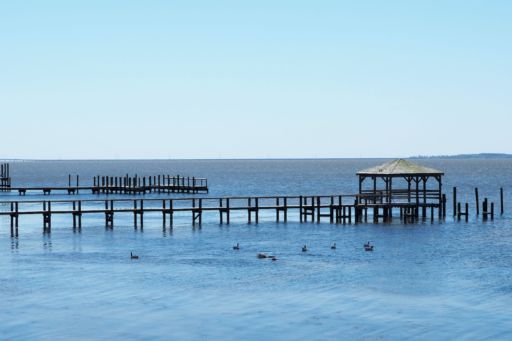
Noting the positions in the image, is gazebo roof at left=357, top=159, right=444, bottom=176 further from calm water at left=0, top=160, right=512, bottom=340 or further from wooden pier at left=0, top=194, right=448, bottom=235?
calm water at left=0, top=160, right=512, bottom=340

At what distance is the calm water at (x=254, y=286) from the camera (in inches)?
1076

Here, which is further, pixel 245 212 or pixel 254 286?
pixel 245 212

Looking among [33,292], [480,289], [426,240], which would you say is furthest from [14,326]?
[426,240]

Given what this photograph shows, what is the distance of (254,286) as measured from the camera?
34.4 meters

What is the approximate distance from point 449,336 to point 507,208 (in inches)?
2297

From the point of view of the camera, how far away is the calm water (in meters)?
27.3

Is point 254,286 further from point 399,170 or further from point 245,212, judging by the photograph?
point 245,212

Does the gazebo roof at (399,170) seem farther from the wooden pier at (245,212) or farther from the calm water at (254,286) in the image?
the calm water at (254,286)

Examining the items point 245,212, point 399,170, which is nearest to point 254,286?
point 399,170

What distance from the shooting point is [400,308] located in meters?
30.2

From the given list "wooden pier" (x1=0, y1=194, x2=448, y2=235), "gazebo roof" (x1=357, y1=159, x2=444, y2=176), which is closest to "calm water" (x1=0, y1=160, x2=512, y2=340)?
"wooden pier" (x1=0, y1=194, x2=448, y2=235)

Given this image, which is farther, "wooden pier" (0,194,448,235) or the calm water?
"wooden pier" (0,194,448,235)

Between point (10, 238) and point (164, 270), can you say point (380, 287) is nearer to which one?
point (164, 270)

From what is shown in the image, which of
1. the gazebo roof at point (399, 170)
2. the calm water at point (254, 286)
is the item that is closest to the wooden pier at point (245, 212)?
the gazebo roof at point (399, 170)
